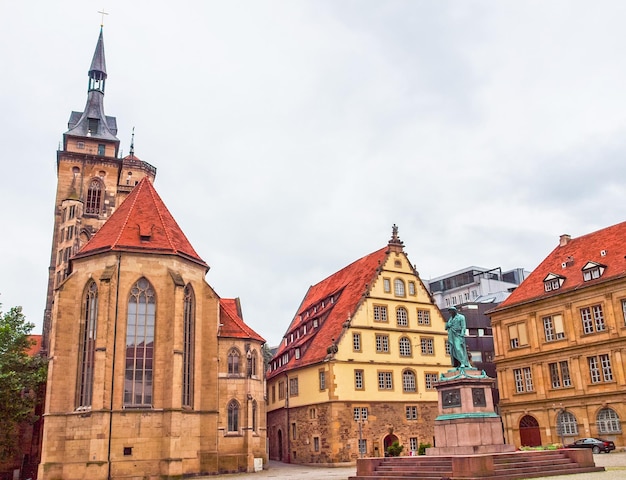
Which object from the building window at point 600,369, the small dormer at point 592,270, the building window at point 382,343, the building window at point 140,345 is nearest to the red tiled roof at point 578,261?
the small dormer at point 592,270

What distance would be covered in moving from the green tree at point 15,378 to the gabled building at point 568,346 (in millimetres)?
32826

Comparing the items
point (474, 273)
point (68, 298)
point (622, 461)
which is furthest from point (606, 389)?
point (474, 273)

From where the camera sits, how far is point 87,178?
5422 centimetres

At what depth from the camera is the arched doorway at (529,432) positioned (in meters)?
43.6

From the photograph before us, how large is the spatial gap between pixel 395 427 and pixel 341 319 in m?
8.35

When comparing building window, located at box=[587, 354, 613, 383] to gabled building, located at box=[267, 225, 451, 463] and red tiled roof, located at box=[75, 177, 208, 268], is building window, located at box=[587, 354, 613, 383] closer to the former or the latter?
gabled building, located at box=[267, 225, 451, 463]

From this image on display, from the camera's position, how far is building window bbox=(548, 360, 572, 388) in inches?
1650

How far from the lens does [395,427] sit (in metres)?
42.8

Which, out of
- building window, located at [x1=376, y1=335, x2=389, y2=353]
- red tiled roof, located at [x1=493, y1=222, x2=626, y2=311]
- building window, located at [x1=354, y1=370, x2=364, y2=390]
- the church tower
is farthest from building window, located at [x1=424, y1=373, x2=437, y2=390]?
the church tower

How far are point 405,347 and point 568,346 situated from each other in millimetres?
11101

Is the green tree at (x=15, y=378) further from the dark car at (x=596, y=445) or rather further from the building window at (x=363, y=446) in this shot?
the dark car at (x=596, y=445)

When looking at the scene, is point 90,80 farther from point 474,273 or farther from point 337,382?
point 474,273

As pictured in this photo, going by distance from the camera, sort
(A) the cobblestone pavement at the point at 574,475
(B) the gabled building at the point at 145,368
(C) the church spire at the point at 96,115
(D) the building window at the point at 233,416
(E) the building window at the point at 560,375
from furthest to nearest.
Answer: (C) the church spire at the point at 96,115 < (E) the building window at the point at 560,375 < (D) the building window at the point at 233,416 < (B) the gabled building at the point at 145,368 < (A) the cobblestone pavement at the point at 574,475

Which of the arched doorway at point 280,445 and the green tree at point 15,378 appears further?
the arched doorway at point 280,445
